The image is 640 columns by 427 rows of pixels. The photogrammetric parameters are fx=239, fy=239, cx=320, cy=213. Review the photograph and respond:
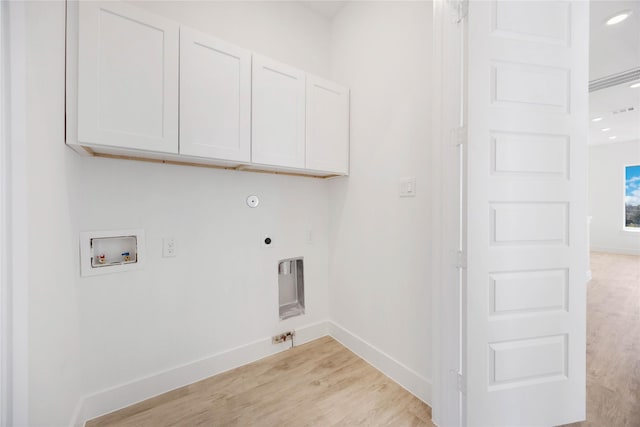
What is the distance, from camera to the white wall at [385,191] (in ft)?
5.15

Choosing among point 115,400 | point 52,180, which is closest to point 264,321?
point 115,400

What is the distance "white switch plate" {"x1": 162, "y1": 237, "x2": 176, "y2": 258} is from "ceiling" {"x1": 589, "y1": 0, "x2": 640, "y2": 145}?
3.58 metres

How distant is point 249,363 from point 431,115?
7.34 feet

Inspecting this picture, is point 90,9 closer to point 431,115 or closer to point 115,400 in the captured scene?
point 431,115

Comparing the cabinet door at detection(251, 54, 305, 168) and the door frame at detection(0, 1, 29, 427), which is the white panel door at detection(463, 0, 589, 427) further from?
the door frame at detection(0, 1, 29, 427)

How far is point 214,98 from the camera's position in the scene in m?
1.50

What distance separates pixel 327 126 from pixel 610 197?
29.8 feet

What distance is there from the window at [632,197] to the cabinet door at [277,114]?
9242 mm

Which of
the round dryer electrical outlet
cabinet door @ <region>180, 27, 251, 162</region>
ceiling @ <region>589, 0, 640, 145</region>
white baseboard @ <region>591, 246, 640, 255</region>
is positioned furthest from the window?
cabinet door @ <region>180, 27, 251, 162</region>

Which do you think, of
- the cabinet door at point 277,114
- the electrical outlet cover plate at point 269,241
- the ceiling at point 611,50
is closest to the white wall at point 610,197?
the ceiling at point 611,50

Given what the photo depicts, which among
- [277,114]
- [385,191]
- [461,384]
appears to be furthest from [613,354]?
[277,114]

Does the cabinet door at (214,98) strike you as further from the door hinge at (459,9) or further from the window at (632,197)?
the window at (632,197)

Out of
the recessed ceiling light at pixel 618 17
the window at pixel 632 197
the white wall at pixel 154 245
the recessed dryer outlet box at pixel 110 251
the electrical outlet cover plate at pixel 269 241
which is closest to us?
the white wall at pixel 154 245

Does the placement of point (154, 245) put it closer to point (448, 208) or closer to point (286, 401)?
point (286, 401)
